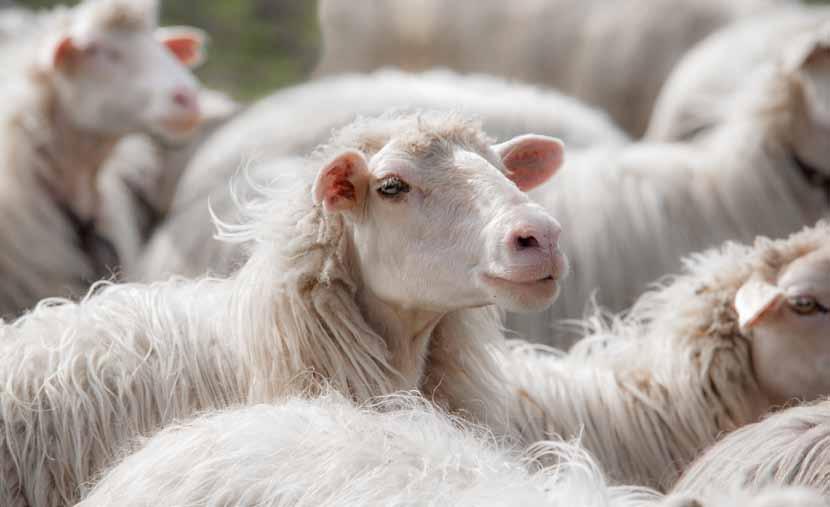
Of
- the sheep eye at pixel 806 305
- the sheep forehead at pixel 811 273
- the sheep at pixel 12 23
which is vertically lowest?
the sheep eye at pixel 806 305

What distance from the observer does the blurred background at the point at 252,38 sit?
10953mm

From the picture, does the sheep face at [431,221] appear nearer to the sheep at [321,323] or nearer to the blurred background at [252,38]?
the sheep at [321,323]

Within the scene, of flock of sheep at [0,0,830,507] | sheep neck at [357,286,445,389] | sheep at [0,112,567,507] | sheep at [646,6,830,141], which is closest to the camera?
flock of sheep at [0,0,830,507]

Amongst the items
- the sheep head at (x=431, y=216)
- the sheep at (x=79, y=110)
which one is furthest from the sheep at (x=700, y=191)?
the sheep head at (x=431, y=216)

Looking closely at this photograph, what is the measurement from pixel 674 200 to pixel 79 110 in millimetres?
1996

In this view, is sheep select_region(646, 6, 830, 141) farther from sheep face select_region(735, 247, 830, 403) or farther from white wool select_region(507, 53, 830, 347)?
sheep face select_region(735, 247, 830, 403)

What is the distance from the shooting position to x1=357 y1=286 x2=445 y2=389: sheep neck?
303cm

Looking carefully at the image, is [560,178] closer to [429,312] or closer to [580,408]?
[580,408]

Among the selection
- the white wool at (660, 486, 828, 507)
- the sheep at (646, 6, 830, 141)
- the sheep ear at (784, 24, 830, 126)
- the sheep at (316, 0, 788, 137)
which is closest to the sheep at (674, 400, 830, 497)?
the white wool at (660, 486, 828, 507)

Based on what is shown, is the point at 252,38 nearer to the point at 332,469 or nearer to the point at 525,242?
the point at 525,242

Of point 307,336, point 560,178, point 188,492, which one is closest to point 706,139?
point 560,178

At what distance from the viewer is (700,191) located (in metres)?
5.02

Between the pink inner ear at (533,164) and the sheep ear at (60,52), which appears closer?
the pink inner ear at (533,164)

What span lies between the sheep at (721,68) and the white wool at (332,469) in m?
3.19
